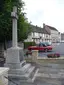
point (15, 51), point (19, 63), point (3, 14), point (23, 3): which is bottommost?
point (19, 63)

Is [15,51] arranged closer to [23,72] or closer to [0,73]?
[23,72]

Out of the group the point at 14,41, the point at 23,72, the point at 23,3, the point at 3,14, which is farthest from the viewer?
the point at 23,3

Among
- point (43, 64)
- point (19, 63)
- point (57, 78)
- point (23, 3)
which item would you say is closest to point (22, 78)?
point (19, 63)

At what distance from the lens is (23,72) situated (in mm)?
10703

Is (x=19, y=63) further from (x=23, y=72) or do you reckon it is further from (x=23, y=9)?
(x=23, y=9)

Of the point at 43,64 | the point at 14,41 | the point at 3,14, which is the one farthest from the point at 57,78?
the point at 3,14

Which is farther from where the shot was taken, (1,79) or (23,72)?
(23,72)

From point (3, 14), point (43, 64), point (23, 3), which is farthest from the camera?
point (23, 3)

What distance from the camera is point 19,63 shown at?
36.4ft

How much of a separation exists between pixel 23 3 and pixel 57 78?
13.2 m

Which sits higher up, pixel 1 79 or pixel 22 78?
pixel 1 79

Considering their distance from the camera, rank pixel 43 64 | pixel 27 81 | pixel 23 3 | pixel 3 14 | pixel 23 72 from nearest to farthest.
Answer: pixel 27 81
pixel 23 72
pixel 43 64
pixel 3 14
pixel 23 3

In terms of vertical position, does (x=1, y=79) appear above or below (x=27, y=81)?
above

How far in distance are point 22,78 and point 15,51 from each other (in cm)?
174
